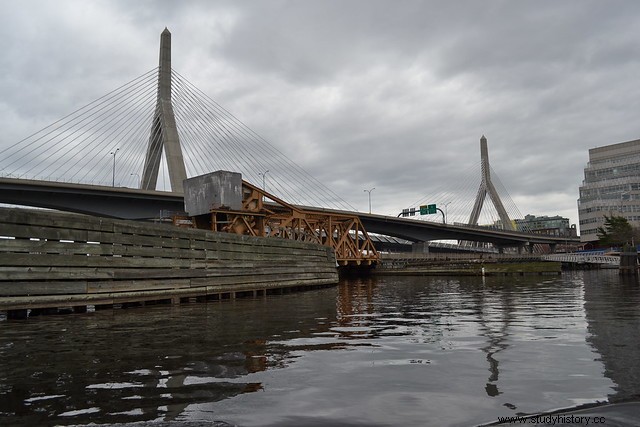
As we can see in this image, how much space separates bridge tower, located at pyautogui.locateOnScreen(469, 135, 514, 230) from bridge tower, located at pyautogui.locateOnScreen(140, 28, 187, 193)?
89.0 metres

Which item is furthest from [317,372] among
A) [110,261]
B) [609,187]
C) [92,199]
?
[609,187]

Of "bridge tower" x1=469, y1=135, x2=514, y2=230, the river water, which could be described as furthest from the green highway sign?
the river water

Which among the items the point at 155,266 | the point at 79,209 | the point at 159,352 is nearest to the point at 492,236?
the point at 79,209

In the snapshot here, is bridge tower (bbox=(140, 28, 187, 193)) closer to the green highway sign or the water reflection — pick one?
the water reflection

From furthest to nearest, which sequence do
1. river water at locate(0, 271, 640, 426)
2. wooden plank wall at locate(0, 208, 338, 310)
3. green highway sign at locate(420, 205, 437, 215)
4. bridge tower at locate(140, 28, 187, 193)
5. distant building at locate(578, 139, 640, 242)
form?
distant building at locate(578, 139, 640, 242) < green highway sign at locate(420, 205, 437, 215) < bridge tower at locate(140, 28, 187, 193) < wooden plank wall at locate(0, 208, 338, 310) < river water at locate(0, 271, 640, 426)

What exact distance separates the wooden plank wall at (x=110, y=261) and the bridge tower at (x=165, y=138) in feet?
107

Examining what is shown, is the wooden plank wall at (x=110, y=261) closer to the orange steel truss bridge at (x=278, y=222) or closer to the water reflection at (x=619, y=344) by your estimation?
the orange steel truss bridge at (x=278, y=222)

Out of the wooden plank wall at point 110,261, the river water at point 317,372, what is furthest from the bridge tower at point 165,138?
the river water at point 317,372

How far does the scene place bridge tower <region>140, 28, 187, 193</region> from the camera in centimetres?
5962

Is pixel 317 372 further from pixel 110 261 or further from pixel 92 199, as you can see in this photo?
pixel 92 199

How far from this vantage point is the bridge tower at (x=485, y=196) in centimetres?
12294

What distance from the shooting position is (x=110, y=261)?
64.4ft

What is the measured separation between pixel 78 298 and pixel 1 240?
372 centimetres

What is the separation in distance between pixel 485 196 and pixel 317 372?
426 ft
